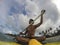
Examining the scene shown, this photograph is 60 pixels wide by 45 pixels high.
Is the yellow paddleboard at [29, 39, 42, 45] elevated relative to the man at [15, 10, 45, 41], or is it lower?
lower

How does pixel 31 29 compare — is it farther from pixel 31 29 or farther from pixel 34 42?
pixel 34 42

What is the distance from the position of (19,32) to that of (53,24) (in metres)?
0.78

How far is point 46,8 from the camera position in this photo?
584 cm

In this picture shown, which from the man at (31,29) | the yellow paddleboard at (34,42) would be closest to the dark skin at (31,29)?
the man at (31,29)

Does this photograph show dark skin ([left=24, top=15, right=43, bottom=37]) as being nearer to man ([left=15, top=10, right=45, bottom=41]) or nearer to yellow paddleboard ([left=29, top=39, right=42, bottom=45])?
man ([left=15, top=10, right=45, bottom=41])

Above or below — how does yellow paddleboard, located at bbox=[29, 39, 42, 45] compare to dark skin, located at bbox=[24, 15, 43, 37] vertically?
below

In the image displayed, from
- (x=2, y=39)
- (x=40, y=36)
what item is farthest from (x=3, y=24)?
(x=40, y=36)

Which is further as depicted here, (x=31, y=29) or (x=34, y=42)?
(x=31, y=29)

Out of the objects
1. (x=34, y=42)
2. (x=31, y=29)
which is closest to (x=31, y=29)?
(x=31, y=29)

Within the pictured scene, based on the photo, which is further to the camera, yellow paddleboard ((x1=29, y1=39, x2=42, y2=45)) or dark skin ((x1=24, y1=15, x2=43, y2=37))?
dark skin ((x1=24, y1=15, x2=43, y2=37))

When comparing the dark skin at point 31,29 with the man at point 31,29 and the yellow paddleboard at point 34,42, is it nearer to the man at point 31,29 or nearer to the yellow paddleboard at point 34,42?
the man at point 31,29

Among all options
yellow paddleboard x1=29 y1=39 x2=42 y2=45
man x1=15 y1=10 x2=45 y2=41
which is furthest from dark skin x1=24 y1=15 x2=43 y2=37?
yellow paddleboard x1=29 y1=39 x2=42 y2=45

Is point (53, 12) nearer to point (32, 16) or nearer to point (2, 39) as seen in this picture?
point (32, 16)

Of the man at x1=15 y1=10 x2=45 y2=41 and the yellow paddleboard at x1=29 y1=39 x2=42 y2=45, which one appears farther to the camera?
the man at x1=15 y1=10 x2=45 y2=41
